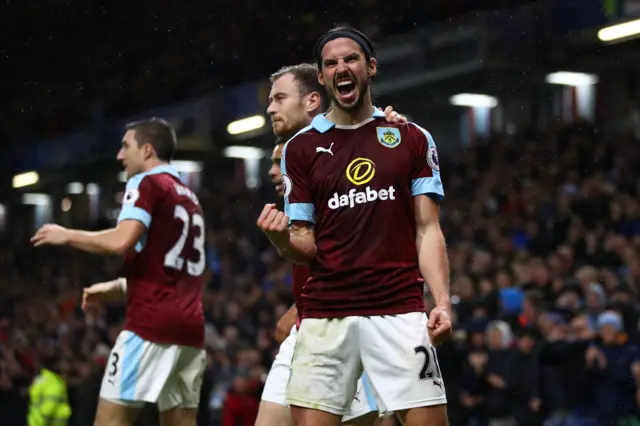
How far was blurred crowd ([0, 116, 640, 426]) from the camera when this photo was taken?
29.3ft

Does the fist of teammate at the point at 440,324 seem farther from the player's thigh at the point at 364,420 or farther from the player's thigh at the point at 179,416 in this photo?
the player's thigh at the point at 179,416

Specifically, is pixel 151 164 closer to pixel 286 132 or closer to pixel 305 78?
pixel 286 132

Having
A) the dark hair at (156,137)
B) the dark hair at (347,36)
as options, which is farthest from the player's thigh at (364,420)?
the dark hair at (156,137)

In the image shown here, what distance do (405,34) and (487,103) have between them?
115 inches

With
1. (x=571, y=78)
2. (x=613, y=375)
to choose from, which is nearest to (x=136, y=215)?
(x=613, y=375)

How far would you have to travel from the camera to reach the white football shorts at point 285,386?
4.90 metres

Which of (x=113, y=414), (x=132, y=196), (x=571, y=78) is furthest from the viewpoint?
(x=571, y=78)

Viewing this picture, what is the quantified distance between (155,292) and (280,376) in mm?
1295

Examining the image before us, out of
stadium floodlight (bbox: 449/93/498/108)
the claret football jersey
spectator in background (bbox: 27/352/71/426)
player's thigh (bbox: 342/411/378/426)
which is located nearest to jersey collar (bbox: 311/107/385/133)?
the claret football jersey

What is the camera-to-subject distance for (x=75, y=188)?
28.3m

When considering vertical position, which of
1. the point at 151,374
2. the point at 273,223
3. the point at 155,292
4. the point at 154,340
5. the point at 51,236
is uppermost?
the point at 51,236

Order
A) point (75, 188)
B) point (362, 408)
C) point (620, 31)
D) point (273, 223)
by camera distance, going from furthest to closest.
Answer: point (75, 188), point (620, 31), point (362, 408), point (273, 223)

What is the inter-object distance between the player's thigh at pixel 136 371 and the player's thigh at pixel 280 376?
1.05 meters

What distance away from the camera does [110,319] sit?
16.2m
